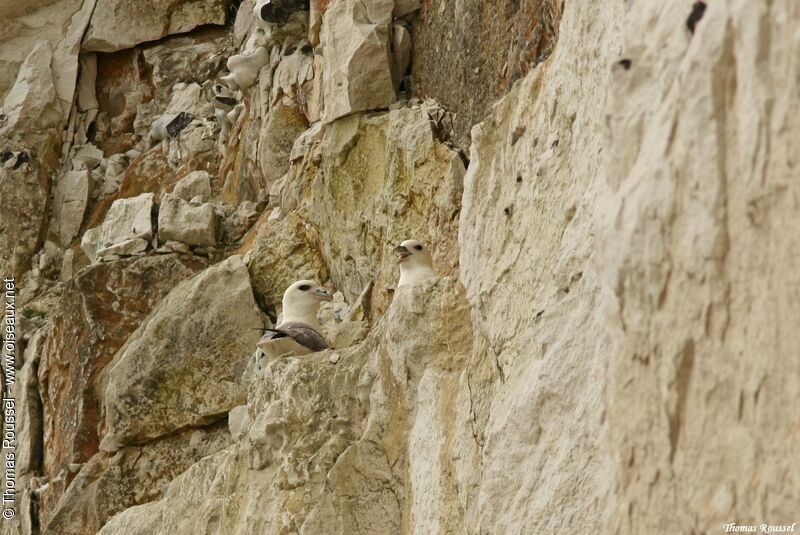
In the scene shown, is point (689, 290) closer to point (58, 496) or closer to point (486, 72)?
point (486, 72)

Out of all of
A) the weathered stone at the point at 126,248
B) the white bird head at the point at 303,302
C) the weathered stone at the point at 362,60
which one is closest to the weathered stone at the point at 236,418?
the white bird head at the point at 303,302

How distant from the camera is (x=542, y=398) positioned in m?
5.06

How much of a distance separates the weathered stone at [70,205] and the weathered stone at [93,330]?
121 inches

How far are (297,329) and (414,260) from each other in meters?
1.18

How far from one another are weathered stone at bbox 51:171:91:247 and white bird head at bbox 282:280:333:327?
22.5ft

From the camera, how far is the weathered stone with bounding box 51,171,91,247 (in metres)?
16.0

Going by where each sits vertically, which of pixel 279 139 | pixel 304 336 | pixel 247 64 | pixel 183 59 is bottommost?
pixel 304 336

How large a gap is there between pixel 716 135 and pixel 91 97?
15.0 meters

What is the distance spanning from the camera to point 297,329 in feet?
29.7

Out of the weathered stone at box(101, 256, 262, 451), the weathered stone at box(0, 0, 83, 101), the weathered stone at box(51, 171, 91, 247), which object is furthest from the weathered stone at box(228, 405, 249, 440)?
the weathered stone at box(0, 0, 83, 101)

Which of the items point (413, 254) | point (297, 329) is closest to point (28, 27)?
point (297, 329)

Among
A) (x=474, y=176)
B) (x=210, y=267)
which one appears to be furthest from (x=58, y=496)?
(x=474, y=176)

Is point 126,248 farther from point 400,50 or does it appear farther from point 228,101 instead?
point 400,50

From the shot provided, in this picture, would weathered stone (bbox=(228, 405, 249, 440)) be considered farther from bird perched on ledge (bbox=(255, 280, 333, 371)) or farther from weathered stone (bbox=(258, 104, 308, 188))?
weathered stone (bbox=(258, 104, 308, 188))
